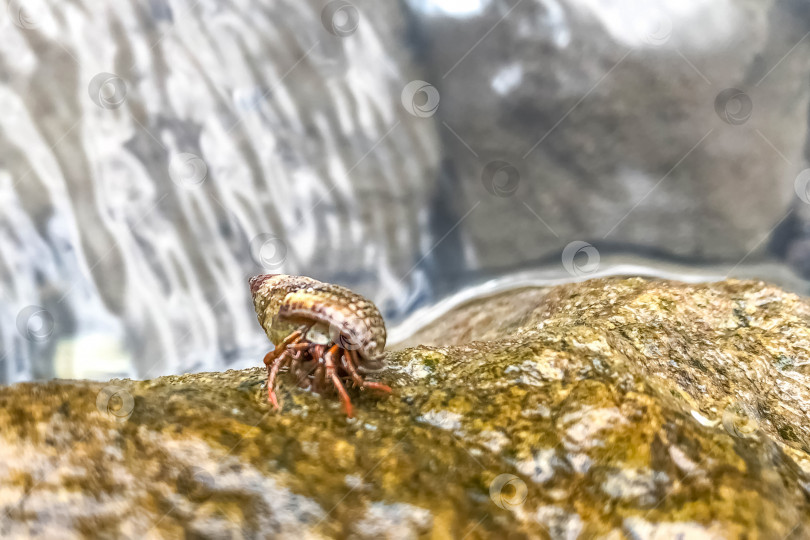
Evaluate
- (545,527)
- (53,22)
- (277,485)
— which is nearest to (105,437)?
(277,485)

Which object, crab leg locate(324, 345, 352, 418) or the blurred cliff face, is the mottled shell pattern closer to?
crab leg locate(324, 345, 352, 418)

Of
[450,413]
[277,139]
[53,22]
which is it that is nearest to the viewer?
[450,413]

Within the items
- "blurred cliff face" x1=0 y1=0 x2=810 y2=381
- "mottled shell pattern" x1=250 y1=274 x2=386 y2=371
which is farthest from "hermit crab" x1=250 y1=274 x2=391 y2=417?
"blurred cliff face" x1=0 y1=0 x2=810 y2=381

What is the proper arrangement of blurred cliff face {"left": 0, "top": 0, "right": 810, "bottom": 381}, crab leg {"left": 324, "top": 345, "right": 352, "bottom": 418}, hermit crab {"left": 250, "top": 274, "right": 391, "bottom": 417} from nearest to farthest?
crab leg {"left": 324, "top": 345, "right": 352, "bottom": 418} < hermit crab {"left": 250, "top": 274, "right": 391, "bottom": 417} < blurred cliff face {"left": 0, "top": 0, "right": 810, "bottom": 381}

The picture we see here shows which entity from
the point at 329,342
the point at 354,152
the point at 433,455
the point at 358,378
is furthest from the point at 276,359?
the point at 354,152

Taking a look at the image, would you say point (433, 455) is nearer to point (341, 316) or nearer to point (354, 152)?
point (341, 316)

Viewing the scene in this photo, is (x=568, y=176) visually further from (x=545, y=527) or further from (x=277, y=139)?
(x=545, y=527)
